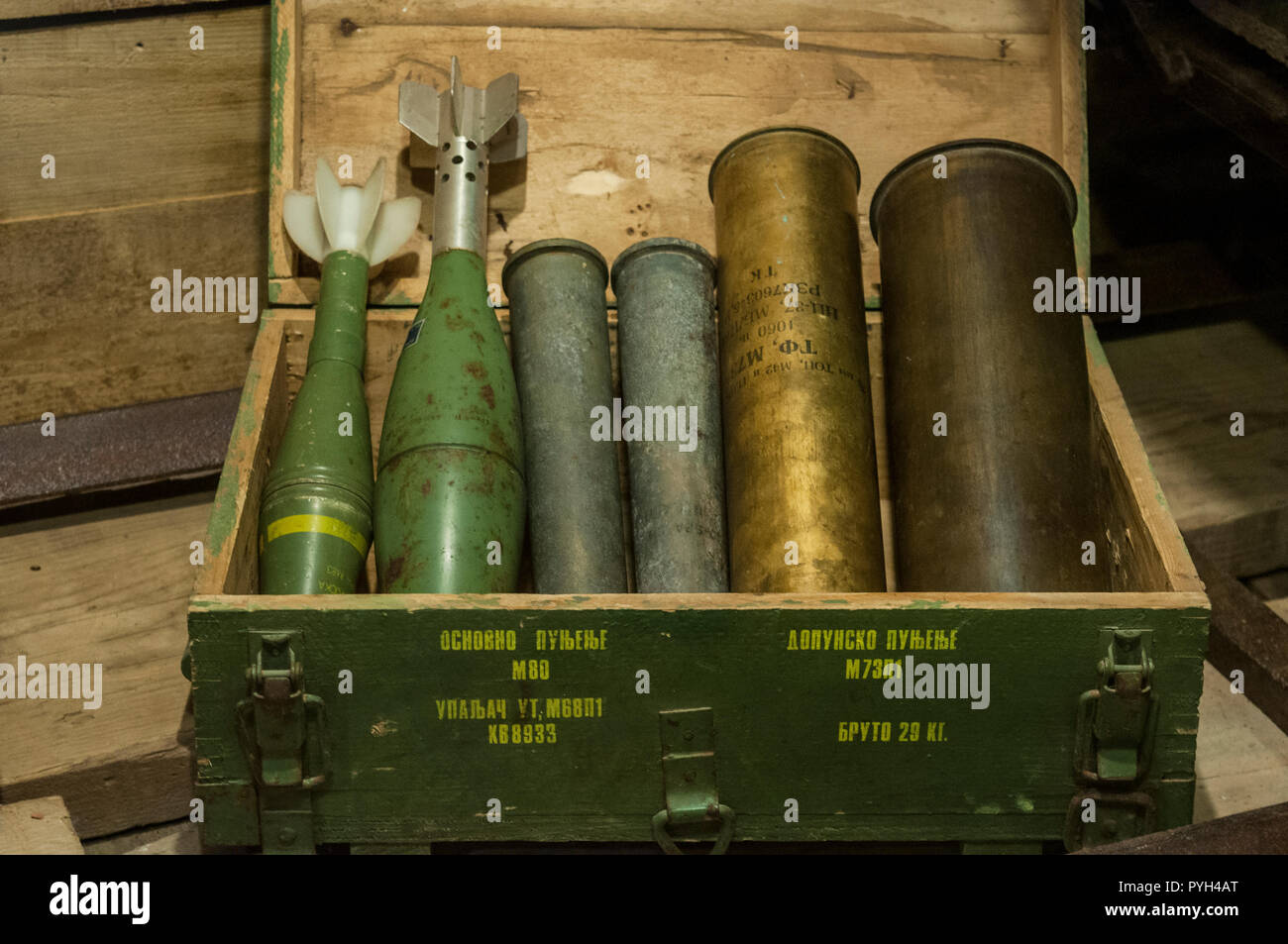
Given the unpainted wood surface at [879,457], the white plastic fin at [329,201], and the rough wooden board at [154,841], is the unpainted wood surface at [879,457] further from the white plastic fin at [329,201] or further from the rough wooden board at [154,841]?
the rough wooden board at [154,841]

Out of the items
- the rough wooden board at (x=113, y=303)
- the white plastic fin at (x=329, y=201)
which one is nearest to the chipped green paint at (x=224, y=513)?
the white plastic fin at (x=329, y=201)

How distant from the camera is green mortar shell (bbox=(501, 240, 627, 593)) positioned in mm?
1860

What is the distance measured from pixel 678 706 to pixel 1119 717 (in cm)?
49

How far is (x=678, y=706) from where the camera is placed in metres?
1.57

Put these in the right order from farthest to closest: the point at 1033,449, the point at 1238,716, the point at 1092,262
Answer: the point at 1092,262 < the point at 1238,716 < the point at 1033,449

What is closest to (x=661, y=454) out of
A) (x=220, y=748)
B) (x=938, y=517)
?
(x=938, y=517)

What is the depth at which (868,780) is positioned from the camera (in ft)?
5.29

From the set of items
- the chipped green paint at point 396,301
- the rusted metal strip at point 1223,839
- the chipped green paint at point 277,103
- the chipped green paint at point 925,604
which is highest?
the chipped green paint at point 277,103

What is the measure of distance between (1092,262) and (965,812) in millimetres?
1698

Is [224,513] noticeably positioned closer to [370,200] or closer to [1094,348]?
[370,200]

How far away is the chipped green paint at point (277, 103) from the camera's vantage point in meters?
2.21

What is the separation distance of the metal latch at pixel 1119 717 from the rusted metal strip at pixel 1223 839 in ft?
0.27

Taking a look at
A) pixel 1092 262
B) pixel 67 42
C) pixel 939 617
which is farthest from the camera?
pixel 1092 262

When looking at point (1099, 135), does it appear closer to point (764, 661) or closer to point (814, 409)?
point (814, 409)
